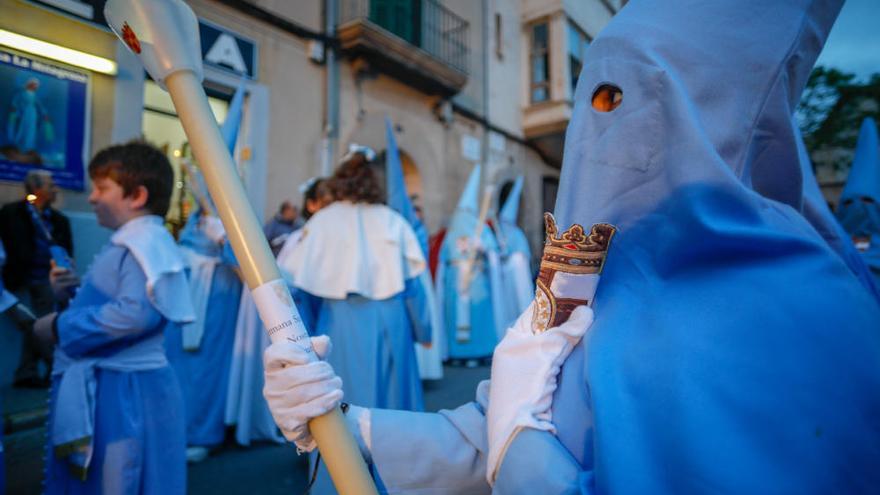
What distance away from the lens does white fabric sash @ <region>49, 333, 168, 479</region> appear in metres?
1.73

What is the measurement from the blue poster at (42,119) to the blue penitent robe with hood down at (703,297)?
3.31m

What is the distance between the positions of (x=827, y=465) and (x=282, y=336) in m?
0.83

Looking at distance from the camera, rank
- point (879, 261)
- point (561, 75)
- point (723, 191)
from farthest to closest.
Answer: point (561, 75) < point (879, 261) < point (723, 191)

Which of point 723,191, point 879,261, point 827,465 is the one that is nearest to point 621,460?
point 827,465

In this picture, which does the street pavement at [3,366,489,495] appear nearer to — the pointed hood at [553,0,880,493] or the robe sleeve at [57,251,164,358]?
the robe sleeve at [57,251,164,358]

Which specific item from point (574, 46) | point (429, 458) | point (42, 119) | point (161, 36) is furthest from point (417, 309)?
point (574, 46)

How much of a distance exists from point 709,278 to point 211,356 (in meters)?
3.88

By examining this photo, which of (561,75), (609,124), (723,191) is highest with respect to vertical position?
(561,75)

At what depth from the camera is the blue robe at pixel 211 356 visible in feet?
12.2

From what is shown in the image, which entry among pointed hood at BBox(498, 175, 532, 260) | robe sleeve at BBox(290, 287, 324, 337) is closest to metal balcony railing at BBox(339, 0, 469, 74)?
pointed hood at BBox(498, 175, 532, 260)

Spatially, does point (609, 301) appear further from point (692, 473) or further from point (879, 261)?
point (879, 261)

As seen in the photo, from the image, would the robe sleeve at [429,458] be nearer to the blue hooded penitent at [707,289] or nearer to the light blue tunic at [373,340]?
the blue hooded penitent at [707,289]

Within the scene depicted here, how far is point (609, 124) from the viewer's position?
93 centimetres

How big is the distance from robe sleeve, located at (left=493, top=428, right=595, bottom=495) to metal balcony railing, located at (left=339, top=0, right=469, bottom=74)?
302 inches
